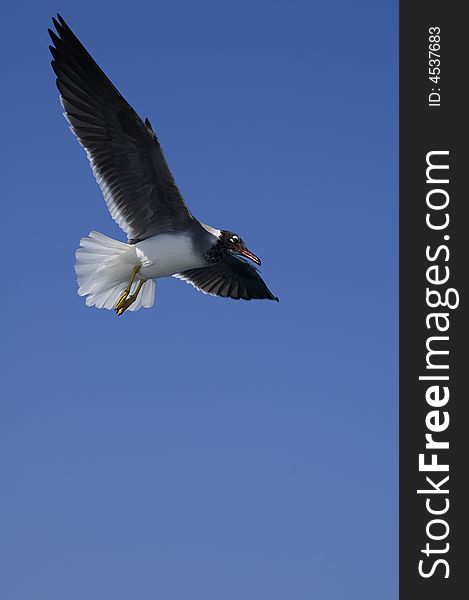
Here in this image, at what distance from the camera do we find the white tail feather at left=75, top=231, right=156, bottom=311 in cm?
743

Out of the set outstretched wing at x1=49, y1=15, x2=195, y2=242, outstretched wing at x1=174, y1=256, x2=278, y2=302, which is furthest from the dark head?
outstretched wing at x1=174, y1=256, x2=278, y2=302

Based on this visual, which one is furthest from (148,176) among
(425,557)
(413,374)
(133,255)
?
(425,557)

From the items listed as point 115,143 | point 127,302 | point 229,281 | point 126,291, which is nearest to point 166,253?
point 126,291

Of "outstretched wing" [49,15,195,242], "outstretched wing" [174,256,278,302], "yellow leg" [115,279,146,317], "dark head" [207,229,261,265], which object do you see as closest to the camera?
"outstretched wing" [49,15,195,242]

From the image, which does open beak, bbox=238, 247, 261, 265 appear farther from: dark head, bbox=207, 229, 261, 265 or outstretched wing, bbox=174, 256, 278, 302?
outstretched wing, bbox=174, 256, 278, 302

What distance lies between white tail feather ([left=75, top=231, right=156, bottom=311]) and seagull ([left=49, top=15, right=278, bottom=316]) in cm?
1

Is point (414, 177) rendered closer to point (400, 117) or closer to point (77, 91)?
point (400, 117)

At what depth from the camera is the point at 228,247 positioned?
24.9ft

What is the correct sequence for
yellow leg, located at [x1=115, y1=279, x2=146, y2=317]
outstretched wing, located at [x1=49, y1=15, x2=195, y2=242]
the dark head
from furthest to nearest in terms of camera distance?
yellow leg, located at [x1=115, y1=279, x2=146, y2=317]
the dark head
outstretched wing, located at [x1=49, y1=15, x2=195, y2=242]

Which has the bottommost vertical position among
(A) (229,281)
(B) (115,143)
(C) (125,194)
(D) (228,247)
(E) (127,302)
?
(E) (127,302)

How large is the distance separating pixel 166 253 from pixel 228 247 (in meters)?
0.84

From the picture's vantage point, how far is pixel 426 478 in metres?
6.32

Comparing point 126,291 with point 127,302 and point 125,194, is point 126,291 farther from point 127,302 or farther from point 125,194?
point 125,194

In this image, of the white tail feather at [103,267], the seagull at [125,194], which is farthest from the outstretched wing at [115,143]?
the white tail feather at [103,267]
